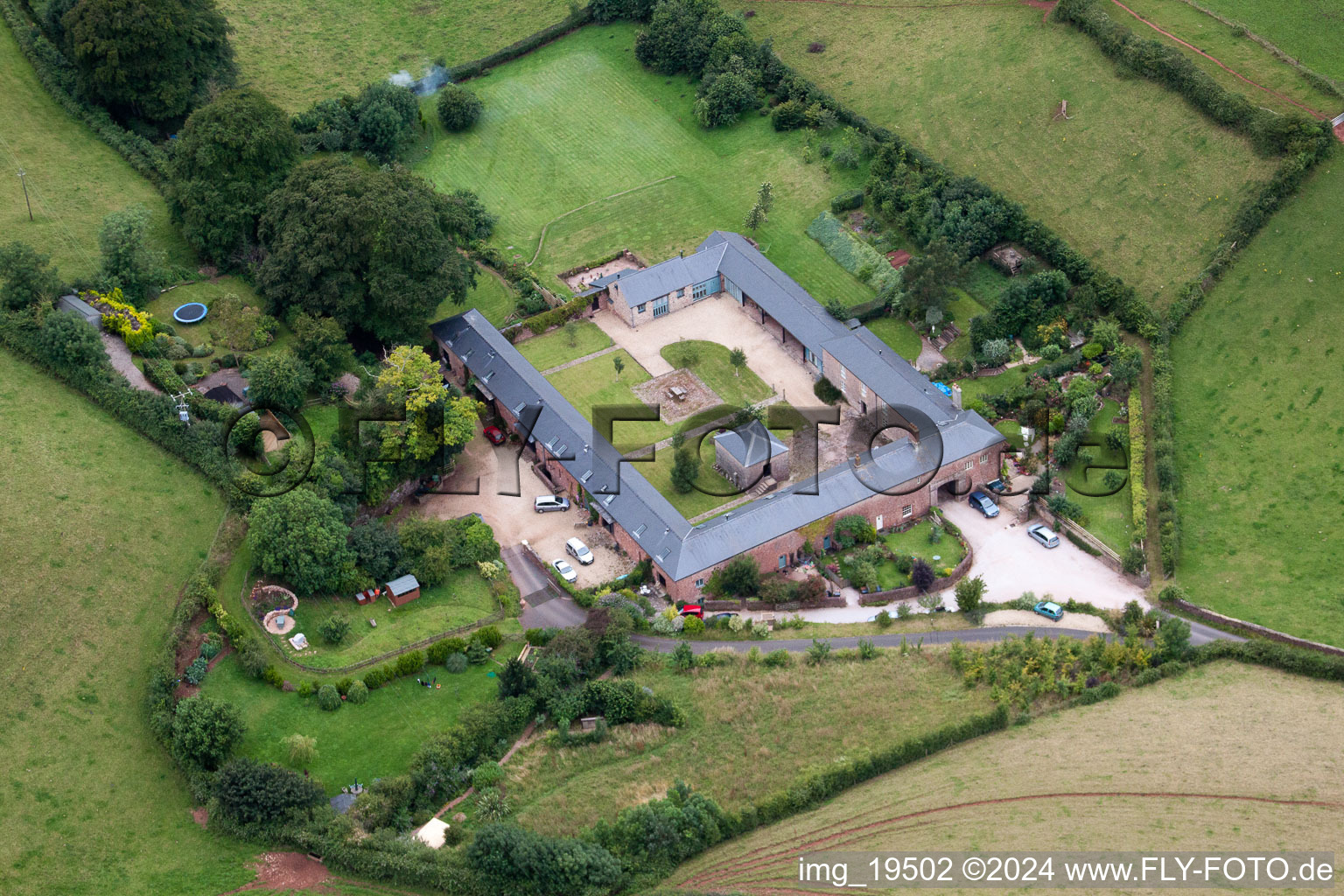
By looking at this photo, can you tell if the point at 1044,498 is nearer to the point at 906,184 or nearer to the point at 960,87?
the point at 906,184

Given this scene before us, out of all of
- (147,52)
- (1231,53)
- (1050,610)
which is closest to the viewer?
(1050,610)

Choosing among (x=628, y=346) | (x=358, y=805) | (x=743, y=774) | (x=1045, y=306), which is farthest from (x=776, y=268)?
(x=358, y=805)

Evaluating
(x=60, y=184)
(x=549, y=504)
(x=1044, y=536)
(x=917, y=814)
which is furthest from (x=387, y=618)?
(x=60, y=184)

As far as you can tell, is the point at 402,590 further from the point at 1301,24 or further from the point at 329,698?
the point at 1301,24

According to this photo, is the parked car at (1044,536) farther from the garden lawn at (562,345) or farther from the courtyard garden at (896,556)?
the garden lawn at (562,345)

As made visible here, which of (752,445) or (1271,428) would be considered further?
(1271,428)

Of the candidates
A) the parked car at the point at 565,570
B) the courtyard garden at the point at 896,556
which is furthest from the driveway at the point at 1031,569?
the parked car at the point at 565,570

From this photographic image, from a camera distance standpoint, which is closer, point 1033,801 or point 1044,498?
point 1033,801

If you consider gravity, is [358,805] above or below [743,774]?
below
